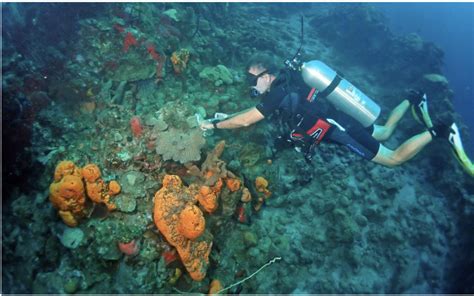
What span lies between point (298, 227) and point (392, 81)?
1162cm

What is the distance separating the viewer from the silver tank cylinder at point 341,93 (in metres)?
6.17

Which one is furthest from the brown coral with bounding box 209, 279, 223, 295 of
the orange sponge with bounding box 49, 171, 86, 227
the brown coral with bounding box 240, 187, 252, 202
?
the orange sponge with bounding box 49, 171, 86, 227

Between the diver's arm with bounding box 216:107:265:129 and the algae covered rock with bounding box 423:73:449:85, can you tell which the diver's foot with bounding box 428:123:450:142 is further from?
the algae covered rock with bounding box 423:73:449:85

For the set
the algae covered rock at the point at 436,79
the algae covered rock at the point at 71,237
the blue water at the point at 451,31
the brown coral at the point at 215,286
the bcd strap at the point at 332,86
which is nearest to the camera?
the algae covered rock at the point at 71,237

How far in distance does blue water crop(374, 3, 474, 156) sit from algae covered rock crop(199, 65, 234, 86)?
53.5ft

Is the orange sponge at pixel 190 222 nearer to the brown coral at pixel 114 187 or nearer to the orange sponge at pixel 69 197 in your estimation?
the brown coral at pixel 114 187

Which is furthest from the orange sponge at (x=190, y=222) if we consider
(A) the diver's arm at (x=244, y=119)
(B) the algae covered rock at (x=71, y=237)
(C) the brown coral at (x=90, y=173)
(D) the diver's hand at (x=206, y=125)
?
(A) the diver's arm at (x=244, y=119)

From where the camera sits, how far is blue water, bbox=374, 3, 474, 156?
2237 cm

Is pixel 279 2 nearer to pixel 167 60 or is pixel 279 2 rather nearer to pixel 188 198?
pixel 167 60

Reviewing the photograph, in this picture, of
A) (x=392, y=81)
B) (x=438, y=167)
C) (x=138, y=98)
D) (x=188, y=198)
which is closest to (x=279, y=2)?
(x=392, y=81)

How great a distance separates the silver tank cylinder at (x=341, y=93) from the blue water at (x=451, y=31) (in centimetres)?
1423

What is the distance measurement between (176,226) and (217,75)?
4608mm

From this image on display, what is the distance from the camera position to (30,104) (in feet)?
15.7

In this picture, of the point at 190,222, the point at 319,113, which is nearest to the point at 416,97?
the point at 319,113
